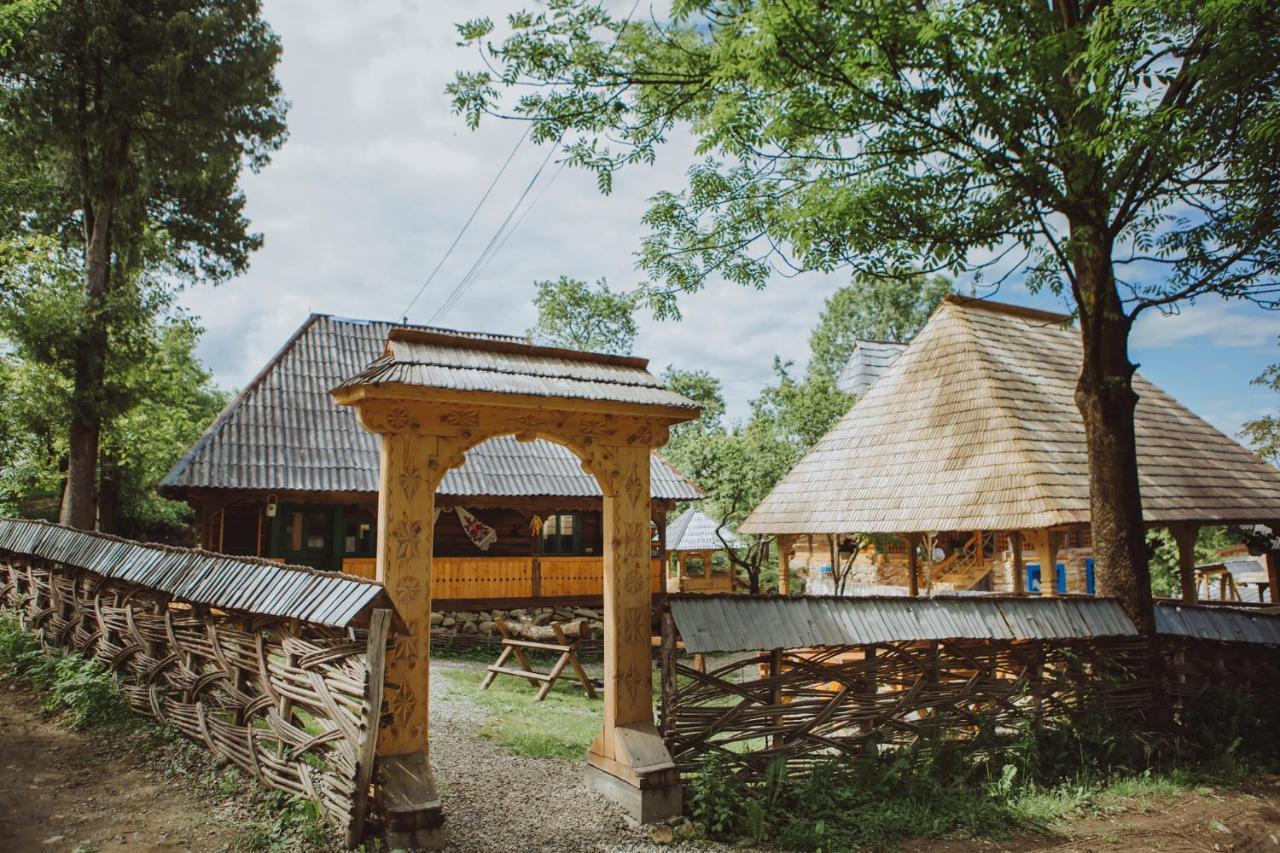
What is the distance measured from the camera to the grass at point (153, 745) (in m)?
4.68

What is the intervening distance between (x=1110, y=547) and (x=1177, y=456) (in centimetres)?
660

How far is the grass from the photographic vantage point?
4.68 metres

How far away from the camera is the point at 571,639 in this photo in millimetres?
12523

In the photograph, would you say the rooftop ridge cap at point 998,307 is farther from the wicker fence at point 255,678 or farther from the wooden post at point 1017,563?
the wicker fence at point 255,678

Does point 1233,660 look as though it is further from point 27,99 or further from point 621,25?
point 27,99

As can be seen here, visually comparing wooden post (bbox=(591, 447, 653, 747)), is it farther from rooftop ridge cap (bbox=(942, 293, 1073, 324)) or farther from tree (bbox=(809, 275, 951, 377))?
tree (bbox=(809, 275, 951, 377))

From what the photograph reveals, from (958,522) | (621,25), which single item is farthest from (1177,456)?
(621,25)

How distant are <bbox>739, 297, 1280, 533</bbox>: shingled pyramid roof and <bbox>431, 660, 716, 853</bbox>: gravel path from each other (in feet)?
23.2

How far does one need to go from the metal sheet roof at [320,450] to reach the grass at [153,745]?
5213 mm

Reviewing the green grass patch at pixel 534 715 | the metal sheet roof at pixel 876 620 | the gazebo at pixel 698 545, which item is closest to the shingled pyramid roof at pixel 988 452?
the metal sheet roof at pixel 876 620

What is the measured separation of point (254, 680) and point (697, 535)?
2366 centimetres

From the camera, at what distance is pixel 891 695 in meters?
6.51

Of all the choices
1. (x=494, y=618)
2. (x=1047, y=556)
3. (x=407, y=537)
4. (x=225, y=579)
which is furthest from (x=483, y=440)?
(x=494, y=618)

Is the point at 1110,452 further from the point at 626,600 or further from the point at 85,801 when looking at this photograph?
the point at 85,801
